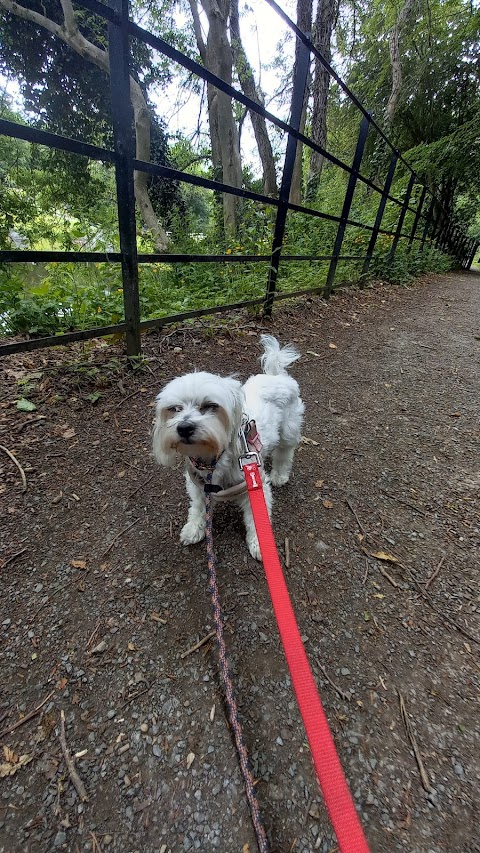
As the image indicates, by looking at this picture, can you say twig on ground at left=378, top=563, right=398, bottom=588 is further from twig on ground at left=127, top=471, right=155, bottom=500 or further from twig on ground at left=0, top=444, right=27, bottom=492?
twig on ground at left=0, top=444, right=27, bottom=492

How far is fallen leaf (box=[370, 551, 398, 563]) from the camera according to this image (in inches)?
78.0

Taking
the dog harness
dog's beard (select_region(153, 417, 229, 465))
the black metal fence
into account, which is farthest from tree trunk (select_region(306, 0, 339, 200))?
dog's beard (select_region(153, 417, 229, 465))

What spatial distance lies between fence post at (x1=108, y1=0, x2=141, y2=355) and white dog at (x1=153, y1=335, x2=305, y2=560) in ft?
5.02

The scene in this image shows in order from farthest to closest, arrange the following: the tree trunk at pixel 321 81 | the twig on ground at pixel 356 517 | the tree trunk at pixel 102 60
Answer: the tree trunk at pixel 321 81, the tree trunk at pixel 102 60, the twig on ground at pixel 356 517

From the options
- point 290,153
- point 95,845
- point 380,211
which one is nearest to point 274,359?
point 95,845

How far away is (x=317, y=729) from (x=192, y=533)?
124 centimetres

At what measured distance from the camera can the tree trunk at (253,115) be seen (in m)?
10.9

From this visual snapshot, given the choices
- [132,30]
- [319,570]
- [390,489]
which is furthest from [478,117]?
[319,570]

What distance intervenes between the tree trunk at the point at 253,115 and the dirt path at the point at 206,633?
426 inches

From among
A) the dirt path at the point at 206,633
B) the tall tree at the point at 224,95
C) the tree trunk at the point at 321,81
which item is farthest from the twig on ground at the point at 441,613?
the tree trunk at the point at 321,81

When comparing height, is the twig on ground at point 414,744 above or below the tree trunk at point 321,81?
below

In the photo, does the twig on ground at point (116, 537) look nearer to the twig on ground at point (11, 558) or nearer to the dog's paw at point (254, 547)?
the twig on ground at point (11, 558)

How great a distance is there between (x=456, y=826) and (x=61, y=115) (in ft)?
51.6

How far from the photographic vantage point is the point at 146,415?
2.99 m
